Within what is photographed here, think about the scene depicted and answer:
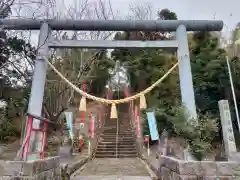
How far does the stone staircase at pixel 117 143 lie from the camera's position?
481 inches

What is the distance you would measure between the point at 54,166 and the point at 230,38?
15.6m

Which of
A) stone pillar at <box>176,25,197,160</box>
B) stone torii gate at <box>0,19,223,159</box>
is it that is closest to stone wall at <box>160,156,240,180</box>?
stone pillar at <box>176,25,197,160</box>

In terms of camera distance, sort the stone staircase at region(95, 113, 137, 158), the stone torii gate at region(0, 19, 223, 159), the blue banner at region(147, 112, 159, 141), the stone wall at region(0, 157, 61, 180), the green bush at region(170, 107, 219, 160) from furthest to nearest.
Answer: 1. the stone staircase at region(95, 113, 137, 158)
2. the blue banner at region(147, 112, 159, 141)
3. the stone torii gate at region(0, 19, 223, 159)
4. the green bush at region(170, 107, 219, 160)
5. the stone wall at region(0, 157, 61, 180)

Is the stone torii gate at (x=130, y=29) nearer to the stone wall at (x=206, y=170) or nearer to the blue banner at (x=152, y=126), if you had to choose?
the stone wall at (x=206, y=170)

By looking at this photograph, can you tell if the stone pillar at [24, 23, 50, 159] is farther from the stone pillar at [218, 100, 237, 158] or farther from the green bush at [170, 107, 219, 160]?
the stone pillar at [218, 100, 237, 158]

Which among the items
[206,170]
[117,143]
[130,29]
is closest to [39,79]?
[130,29]

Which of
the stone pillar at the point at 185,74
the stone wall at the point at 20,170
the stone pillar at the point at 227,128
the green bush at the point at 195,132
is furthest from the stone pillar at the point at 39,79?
the stone pillar at the point at 227,128

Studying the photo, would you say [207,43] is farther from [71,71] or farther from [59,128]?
[59,128]

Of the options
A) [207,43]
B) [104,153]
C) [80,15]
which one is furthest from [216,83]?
[80,15]

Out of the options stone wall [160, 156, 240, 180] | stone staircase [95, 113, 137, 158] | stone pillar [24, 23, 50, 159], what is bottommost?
stone wall [160, 156, 240, 180]

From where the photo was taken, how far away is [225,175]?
12.8ft

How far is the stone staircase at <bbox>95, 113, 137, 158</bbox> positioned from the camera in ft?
40.1

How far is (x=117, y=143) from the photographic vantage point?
1314cm

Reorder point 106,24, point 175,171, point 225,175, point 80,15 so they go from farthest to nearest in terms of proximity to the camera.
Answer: point 80,15, point 106,24, point 175,171, point 225,175
